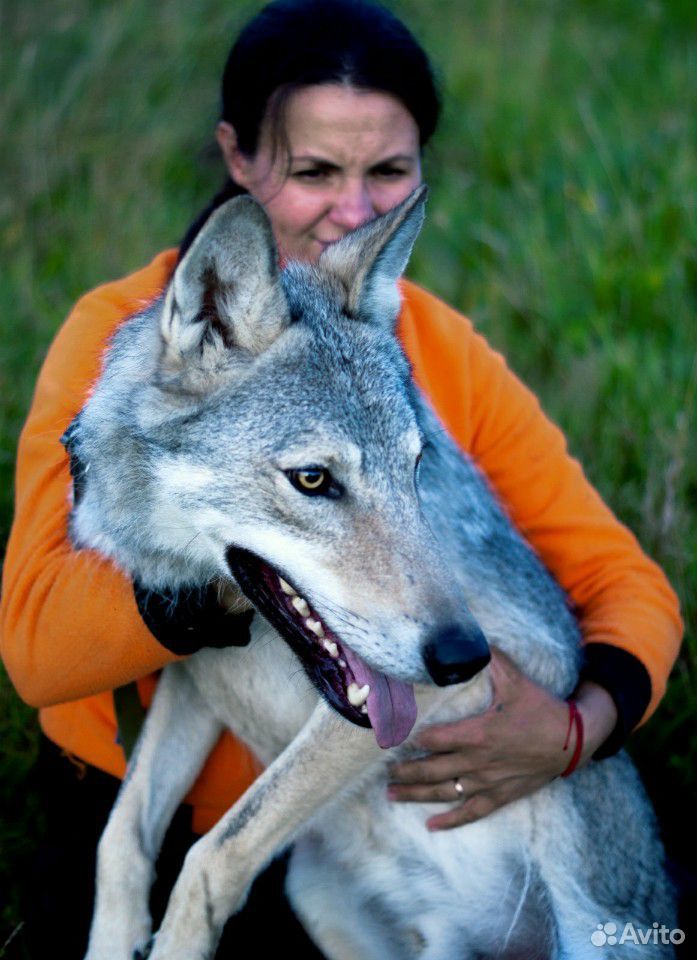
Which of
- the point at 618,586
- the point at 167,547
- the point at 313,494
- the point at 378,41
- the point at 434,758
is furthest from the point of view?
the point at 378,41

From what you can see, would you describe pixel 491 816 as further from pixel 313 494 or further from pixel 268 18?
pixel 268 18

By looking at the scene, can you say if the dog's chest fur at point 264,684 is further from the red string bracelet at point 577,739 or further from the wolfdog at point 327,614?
the red string bracelet at point 577,739

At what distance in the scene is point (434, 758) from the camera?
250 centimetres

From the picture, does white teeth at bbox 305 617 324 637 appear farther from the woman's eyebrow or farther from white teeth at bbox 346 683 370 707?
the woman's eyebrow

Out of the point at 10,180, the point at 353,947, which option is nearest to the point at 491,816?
the point at 353,947

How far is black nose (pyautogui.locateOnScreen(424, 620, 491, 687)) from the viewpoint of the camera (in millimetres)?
1941

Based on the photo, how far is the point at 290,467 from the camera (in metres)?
2.04

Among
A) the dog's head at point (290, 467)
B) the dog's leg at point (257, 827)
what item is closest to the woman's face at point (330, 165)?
the dog's head at point (290, 467)

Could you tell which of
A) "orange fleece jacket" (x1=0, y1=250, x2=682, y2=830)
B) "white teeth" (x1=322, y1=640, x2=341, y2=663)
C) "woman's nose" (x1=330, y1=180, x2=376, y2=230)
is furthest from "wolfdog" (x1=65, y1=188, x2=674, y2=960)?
"woman's nose" (x1=330, y1=180, x2=376, y2=230)

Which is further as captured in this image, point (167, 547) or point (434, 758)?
point (434, 758)

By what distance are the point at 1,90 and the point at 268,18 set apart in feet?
9.31

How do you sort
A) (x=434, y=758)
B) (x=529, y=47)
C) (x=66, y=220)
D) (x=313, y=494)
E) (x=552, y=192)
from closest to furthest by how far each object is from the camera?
(x=313, y=494)
(x=434, y=758)
(x=66, y=220)
(x=552, y=192)
(x=529, y=47)

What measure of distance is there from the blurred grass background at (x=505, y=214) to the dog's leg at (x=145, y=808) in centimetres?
71

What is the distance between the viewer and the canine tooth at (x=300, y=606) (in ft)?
6.85
